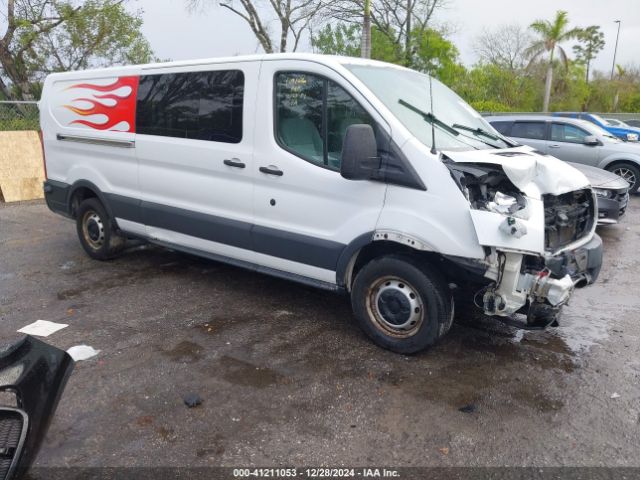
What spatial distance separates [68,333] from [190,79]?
2.54m

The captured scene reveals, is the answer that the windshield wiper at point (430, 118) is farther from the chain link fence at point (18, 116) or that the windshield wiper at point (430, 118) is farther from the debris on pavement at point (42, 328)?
the chain link fence at point (18, 116)

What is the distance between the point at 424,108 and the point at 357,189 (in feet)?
3.02

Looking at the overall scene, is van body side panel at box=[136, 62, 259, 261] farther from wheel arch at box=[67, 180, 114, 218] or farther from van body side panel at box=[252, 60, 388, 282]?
wheel arch at box=[67, 180, 114, 218]

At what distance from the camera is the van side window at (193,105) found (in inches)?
183

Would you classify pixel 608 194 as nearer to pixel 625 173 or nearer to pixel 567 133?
pixel 567 133

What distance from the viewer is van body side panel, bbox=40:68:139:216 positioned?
5.55 metres

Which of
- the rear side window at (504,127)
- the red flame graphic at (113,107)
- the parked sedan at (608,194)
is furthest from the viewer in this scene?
the rear side window at (504,127)

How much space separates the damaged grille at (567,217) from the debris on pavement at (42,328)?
3.96 m

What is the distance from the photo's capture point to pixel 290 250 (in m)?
4.40

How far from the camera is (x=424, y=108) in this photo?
13.8ft

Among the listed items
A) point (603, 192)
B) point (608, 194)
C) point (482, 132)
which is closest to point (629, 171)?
point (608, 194)

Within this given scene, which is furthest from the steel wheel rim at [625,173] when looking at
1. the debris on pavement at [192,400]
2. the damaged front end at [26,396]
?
the damaged front end at [26,396]

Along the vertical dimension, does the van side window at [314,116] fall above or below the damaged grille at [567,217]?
above

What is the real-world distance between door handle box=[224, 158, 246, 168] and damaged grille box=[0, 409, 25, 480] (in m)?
2.79
